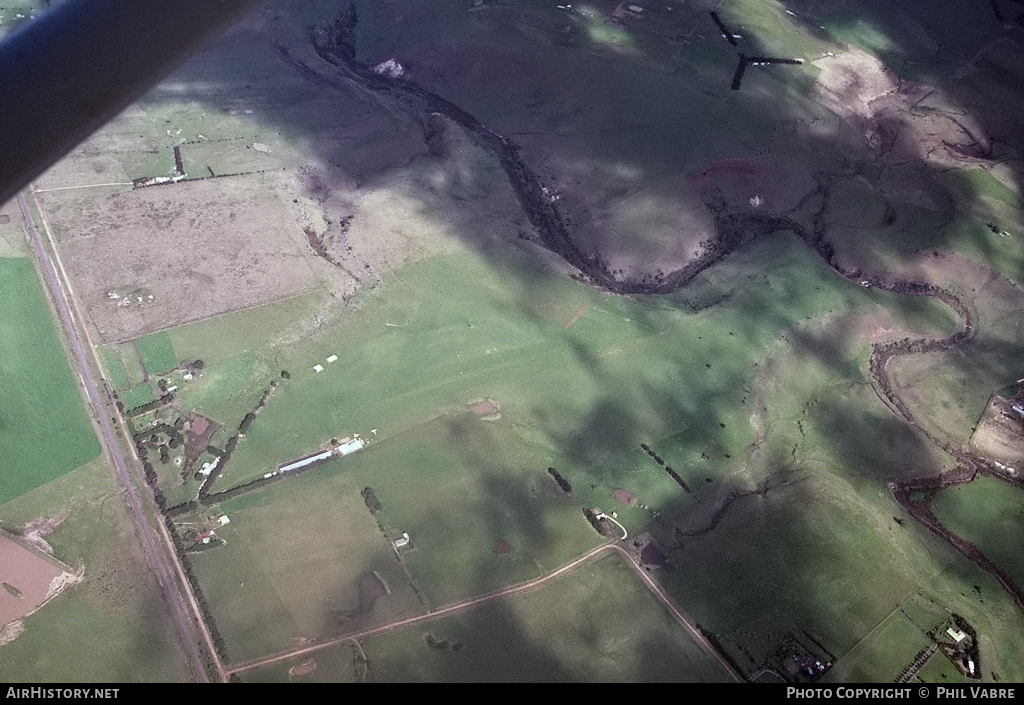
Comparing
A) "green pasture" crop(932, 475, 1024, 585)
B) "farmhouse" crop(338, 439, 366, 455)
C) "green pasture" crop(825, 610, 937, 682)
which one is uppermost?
"green pasture" crop(932, 475, 1024, 585)

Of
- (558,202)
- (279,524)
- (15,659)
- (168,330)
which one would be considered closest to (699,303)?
(558,202)

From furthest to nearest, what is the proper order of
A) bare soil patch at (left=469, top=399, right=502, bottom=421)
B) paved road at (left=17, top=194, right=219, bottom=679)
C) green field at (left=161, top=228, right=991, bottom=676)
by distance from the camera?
1. bare soil patch at (left=469, top=399, right=502, bottom=421)
2. green field at (left=161, top=228, right=991, bottom=676)
3. paved road at (left=17, top=194, right=219, bottom=679)

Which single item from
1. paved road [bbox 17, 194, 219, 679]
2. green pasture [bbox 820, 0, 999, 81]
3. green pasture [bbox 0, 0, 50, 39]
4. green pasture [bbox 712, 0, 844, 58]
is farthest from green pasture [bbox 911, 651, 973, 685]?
green pasture [bbox 0, 0, 50, 39]

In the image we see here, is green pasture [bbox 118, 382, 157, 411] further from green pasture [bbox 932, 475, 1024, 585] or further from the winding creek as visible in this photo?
green pasture [bbox 932, 475, 1024, 585]

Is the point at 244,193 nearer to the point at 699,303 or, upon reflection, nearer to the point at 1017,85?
the point at 699,303

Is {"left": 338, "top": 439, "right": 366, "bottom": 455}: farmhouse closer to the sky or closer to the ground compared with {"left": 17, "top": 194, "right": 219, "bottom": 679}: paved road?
closer to the sky

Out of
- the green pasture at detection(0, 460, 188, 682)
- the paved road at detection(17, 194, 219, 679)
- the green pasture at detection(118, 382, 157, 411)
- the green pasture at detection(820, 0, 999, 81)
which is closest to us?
the green pasture at detection(0, 460, 188, 682)
